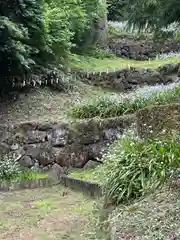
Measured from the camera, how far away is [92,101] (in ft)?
39.4

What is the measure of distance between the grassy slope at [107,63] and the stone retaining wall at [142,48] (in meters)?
0.93

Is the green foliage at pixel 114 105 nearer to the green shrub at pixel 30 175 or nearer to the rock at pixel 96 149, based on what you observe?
the rock at pixel 96 149

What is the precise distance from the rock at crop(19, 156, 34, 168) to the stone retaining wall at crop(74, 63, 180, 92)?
458 cm

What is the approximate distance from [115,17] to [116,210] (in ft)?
65.8

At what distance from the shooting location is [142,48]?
1973cm

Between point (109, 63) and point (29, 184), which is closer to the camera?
point (29, 184)

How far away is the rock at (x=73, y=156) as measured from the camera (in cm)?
1089

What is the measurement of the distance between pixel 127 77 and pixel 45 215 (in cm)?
886

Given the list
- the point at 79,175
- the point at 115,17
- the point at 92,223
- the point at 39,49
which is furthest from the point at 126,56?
the point at 92,223

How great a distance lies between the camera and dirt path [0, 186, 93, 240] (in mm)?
6160

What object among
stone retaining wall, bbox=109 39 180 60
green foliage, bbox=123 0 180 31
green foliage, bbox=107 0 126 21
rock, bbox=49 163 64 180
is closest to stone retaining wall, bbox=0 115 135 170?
rock, bbox=49 163 64 180

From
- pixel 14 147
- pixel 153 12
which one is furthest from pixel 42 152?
pixel 153 12

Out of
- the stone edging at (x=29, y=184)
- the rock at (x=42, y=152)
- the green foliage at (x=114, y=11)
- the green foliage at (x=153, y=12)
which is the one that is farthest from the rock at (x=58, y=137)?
the green foliage at (x=114, y=11)

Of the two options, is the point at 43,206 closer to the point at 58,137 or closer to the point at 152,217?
the point at 152,217
